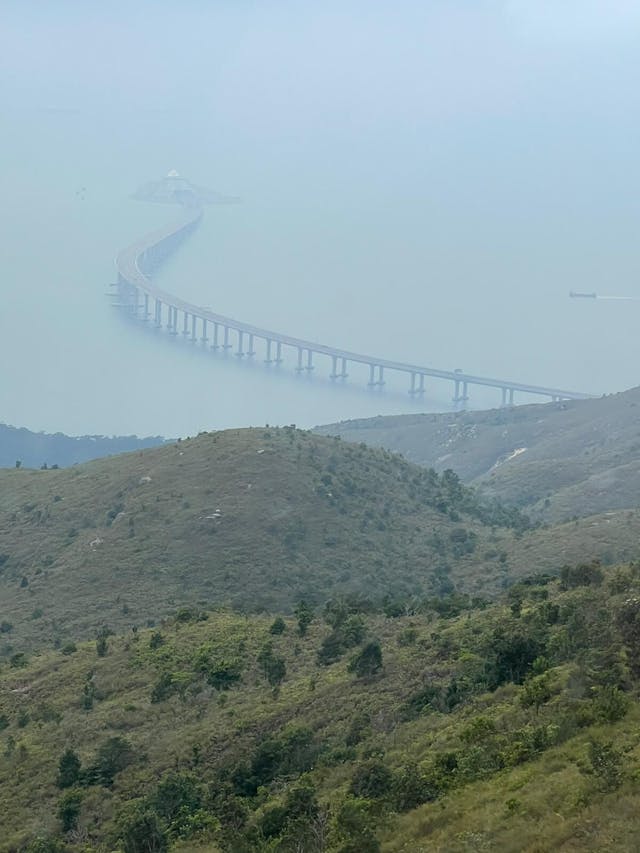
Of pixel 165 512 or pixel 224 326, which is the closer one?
pixel 165 512

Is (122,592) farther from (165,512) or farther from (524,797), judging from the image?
(524,797)

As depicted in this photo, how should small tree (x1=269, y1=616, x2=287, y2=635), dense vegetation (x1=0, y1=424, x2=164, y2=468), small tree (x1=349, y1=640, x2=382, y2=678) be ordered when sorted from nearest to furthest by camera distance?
1. small tree (x1=349, y1=640, x2=382, y2=678)
2. small tree (x1=269, y1=616, x2=287, y2=635)
3. dense vegetation (x1=0, y1=424, x2=164, y2=468)

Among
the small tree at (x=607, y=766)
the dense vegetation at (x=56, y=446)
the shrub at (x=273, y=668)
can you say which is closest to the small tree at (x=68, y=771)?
the shrub at (x=273, y=668)

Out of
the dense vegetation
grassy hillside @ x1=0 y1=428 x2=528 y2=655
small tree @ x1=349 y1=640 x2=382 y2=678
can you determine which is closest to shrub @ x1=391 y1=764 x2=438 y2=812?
small tree @ x1=349 y1=640 x2=382 y2=678

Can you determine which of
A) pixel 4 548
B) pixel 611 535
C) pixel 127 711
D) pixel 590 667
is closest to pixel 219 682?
pixel 127 711

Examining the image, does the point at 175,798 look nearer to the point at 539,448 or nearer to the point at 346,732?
the point at 346,732

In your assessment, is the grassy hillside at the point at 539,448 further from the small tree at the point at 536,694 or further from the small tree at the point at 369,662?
the small tree at the point at 536,694

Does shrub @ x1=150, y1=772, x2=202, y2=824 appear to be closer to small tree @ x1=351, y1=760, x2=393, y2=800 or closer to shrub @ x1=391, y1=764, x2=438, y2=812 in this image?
small tree @ x1=351, y1=760, x2=393, y2=800
